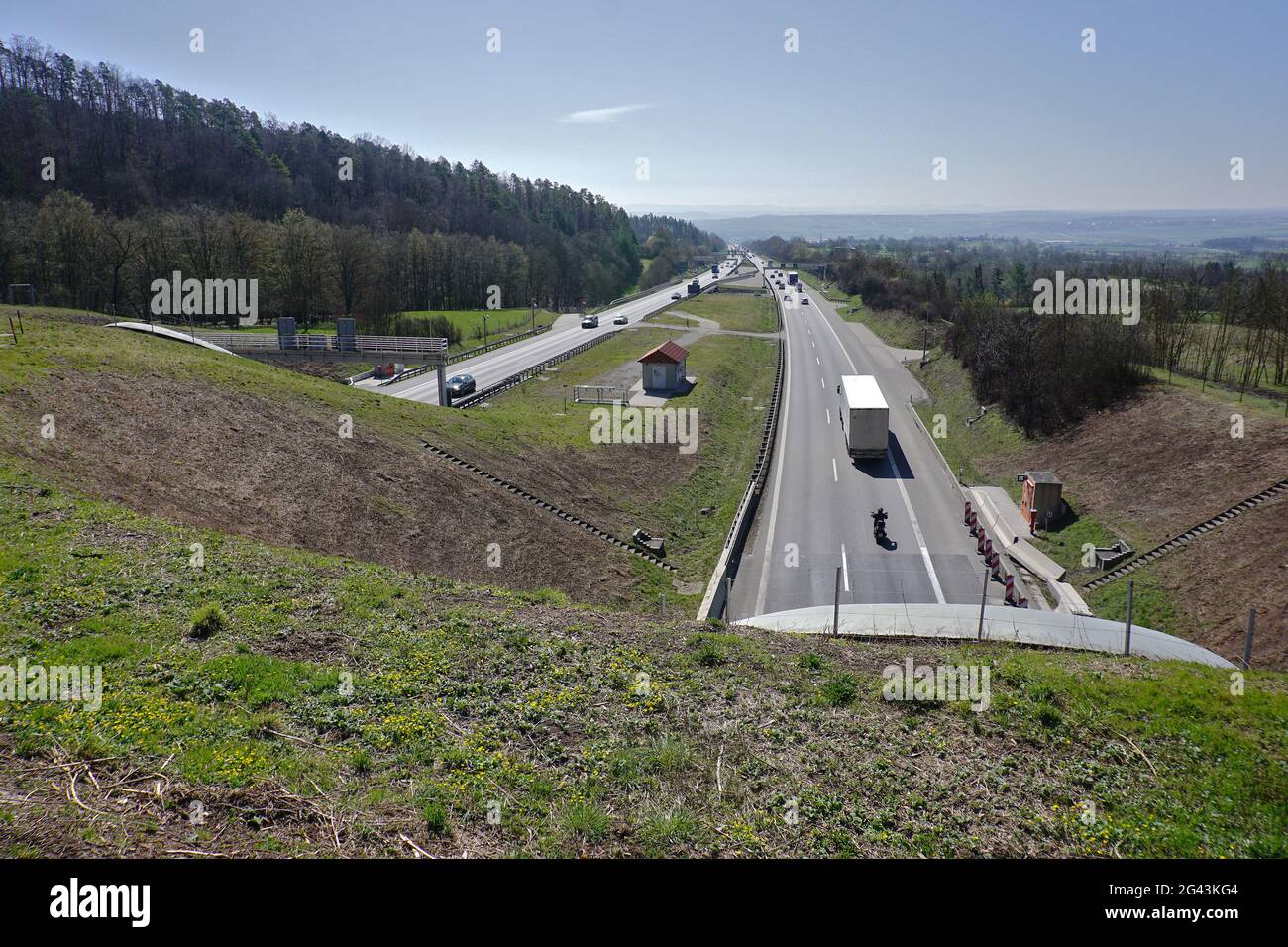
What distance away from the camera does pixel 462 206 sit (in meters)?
130

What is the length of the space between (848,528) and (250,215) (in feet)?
278

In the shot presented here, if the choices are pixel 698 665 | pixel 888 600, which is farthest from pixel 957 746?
pixel 888 600

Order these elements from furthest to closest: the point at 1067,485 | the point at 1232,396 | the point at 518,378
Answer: the point at 518,378
the point at 1232,396
the point at 1067,485

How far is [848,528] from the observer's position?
2997cm

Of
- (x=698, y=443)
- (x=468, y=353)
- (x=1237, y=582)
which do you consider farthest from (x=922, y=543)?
(x=468, y=353)

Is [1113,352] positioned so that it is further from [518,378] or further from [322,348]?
[322,348]

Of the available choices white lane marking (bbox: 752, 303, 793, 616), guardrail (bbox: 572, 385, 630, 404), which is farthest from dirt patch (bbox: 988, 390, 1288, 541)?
guardrail (bbox: 572, 385, 630, 404)

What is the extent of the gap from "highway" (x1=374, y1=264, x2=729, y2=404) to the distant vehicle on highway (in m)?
1.08

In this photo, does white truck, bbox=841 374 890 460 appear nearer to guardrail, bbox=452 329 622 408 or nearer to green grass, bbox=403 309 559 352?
guardrail, bbox=452 329 622 408

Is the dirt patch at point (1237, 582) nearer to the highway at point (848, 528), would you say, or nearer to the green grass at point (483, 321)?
the highway at point (848, 528)

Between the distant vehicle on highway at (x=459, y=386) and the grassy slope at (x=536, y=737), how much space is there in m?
30.7

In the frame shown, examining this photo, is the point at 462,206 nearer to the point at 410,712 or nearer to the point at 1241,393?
the point at 1241,393

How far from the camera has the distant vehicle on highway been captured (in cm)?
4582
